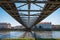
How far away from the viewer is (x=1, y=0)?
25.3 ft

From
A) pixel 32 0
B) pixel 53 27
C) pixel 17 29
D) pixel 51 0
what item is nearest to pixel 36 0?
pixel 32 0

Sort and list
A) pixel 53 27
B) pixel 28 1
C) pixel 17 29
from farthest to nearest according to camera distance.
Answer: pixel 17 29 < pixel 53 27 < pixel 28 1

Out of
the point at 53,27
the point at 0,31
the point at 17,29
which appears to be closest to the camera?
the point at 53,27

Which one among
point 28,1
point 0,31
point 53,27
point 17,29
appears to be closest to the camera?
point 28,1

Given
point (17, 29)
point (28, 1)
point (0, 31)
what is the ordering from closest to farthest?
point (28, 1) → point (0, 31) → point (17, 29)

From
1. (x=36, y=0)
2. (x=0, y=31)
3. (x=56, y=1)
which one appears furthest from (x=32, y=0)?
(x=0, y=31)

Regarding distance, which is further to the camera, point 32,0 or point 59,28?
point 59,28

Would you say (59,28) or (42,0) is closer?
(42,0)

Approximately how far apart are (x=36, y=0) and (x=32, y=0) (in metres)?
0.20

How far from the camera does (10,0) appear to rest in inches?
303

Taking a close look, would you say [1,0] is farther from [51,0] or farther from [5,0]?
[51,0]

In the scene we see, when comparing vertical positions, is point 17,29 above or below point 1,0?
below

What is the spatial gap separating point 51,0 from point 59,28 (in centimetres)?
1871

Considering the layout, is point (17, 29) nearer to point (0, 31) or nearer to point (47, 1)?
point (0, 31)
